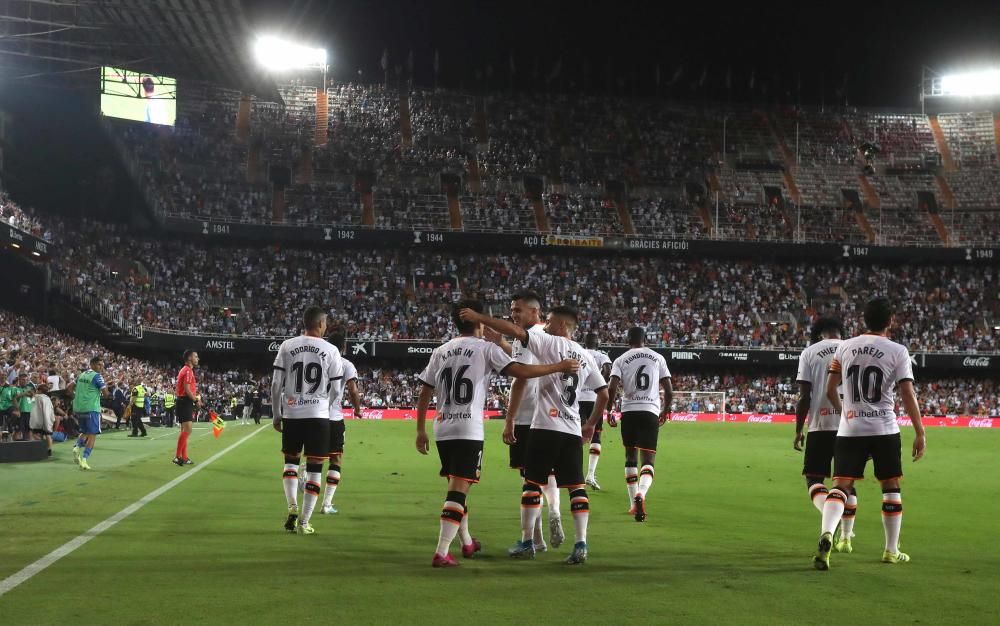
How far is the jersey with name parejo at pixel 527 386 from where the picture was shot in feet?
29.4

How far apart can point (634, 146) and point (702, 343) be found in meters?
16.1

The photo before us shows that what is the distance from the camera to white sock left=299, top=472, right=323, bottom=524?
35.0 feet

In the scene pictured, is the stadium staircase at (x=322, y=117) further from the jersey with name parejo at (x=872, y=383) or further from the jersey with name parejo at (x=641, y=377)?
the jersey with name parejo at (x=872, y=383)

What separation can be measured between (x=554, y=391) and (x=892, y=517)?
3.31 metres

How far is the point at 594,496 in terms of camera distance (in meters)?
14.9

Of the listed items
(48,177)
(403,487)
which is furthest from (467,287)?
(403,487)

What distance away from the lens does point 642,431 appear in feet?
42.1

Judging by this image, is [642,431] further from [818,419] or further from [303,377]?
[303,377]

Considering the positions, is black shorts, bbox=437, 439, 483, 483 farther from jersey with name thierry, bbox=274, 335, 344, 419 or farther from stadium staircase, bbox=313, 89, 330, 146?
stadium staircase, bbox=313, 89, 330, 146

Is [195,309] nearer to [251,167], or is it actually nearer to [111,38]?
[251,167]

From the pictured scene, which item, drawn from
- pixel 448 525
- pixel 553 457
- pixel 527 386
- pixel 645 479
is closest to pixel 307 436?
pixel 527 386

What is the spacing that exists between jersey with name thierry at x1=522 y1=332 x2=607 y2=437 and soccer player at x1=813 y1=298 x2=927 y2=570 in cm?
245

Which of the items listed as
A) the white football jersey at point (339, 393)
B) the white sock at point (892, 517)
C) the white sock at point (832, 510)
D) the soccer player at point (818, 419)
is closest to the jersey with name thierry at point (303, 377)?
the white football jersey at point (339, 393)

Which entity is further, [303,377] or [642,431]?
[642,431]
